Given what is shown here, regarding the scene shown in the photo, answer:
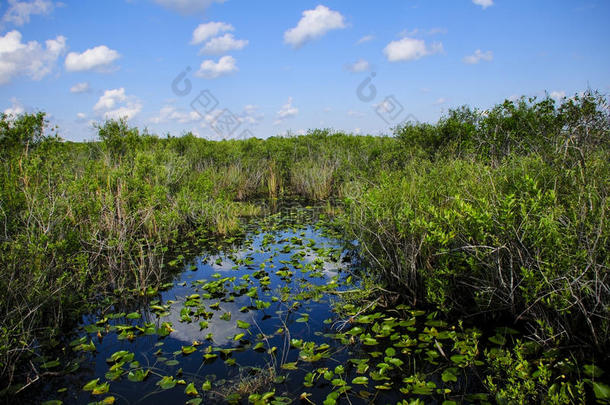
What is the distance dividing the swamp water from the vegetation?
0.33m

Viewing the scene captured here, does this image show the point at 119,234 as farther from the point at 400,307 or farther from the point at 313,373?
the point at 400,307

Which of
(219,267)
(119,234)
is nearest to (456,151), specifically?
(219,267)

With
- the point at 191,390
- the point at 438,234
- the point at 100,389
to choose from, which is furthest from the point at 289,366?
the point at 438,234

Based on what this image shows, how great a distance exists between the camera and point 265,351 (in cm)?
353

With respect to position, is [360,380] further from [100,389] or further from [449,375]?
[100,389]

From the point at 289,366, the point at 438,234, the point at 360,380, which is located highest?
the point at 438,234

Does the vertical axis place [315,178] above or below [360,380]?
above

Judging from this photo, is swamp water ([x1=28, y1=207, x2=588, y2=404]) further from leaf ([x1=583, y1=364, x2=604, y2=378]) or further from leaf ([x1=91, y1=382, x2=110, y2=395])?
leaf ([x1=583, y1=364, x2=604, y2=378])

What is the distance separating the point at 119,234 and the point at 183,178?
445 centimetres

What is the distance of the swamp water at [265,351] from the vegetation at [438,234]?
1.09ft

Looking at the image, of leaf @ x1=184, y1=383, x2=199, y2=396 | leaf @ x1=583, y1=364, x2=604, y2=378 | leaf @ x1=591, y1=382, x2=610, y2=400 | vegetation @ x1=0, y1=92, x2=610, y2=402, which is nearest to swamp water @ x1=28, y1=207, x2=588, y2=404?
leaf @ x1=184, y1=383, x2=199, y2=396

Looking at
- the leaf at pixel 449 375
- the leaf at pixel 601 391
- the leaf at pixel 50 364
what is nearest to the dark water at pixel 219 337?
the leaf at pixel 50 364

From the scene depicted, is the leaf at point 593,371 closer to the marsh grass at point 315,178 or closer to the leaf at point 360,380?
the leaf at point 360,380

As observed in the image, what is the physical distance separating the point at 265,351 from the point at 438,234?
2.09m
